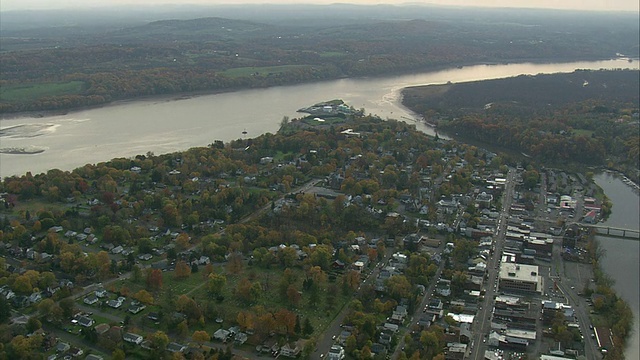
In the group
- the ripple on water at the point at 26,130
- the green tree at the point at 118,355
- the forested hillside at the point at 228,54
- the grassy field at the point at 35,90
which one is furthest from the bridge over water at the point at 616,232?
the grassy field at the point at 35,90

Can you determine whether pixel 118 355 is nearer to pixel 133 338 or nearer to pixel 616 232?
pixel 133 338

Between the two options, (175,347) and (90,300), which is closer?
(175,347)

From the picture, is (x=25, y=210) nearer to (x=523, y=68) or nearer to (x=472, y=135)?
(x=472, y=135)

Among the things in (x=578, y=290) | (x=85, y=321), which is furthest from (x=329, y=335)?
(x=578, y=290)

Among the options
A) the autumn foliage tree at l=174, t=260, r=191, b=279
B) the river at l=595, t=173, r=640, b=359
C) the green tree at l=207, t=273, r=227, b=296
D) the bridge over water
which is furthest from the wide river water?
the autumn foliage tree at l=174, t=260, r=191, b=279

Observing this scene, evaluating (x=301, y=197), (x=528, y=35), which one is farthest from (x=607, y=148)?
(x=528, y=35)

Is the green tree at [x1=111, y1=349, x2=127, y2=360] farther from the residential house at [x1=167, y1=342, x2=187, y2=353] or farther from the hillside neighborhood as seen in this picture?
the residential house at [x1=167, y1=342, x2=187, y2=353]
